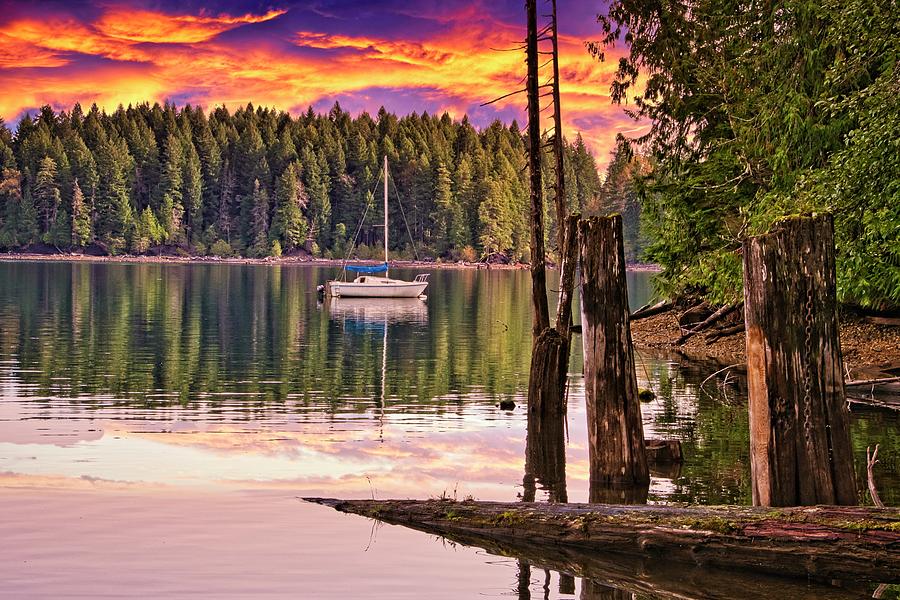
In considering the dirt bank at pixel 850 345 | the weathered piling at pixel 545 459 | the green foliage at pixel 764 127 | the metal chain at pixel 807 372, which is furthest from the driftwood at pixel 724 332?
the metal chain at pixel 807 372

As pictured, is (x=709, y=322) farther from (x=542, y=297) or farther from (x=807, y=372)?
(x=807, y=372)

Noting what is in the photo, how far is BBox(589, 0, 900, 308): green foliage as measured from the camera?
1886 cm

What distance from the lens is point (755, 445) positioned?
11.5 metres

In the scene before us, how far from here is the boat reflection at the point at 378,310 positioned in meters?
57.6

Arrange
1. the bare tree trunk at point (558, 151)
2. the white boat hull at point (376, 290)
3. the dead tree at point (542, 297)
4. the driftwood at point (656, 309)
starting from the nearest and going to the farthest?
the dead tree at point (542, 297)
the bare tree trunk at point (558, 151)
the driftwood at point (656, 309)
the white boat hull at point (376, 290)

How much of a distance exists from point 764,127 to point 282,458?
551 inches

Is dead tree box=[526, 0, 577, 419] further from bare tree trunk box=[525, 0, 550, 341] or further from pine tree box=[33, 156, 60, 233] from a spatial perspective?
pine tree box=[33, 156, 60, 233]

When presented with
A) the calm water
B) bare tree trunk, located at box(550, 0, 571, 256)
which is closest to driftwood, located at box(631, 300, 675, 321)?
the calm water

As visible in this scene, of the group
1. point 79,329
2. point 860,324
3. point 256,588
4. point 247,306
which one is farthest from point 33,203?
point 256,588

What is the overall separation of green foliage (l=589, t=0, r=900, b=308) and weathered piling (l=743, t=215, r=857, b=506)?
327 cm

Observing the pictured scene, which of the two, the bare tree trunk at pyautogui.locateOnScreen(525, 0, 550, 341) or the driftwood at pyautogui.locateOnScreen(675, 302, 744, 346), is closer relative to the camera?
the bare tree trunk at pyautogui.locateOnScreen(525, 0, 550, 341)

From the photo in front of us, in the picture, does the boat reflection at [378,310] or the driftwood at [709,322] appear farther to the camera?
the boat reflection at [378,310]

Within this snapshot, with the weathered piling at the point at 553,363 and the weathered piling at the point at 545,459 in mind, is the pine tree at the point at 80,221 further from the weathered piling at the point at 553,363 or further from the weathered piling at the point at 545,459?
the weathered piling at the point at 545,459

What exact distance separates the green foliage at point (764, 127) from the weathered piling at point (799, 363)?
3.27m
